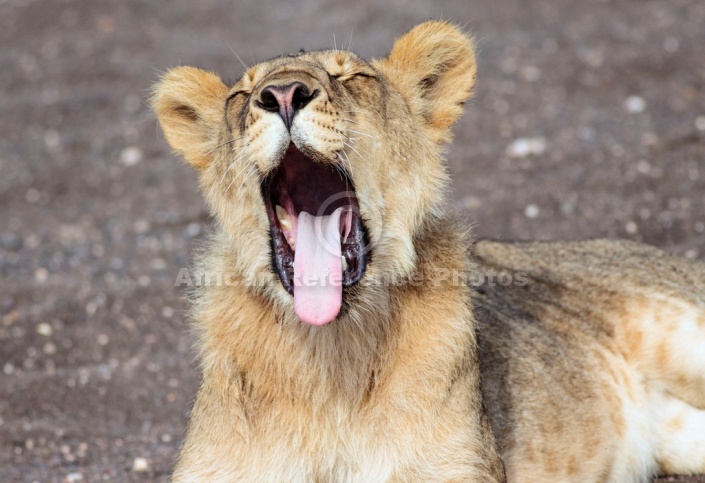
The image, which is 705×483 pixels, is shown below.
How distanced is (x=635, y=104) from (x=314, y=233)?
7.94m

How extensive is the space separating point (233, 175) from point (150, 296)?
14.8ft

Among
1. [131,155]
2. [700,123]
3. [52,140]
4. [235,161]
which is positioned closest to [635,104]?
[700,123]

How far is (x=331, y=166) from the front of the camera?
3957mm

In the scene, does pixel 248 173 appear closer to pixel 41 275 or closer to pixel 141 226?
pixel 41 275

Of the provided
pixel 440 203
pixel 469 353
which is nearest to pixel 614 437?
pixel 469 353

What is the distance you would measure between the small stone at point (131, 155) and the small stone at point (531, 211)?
4.73 metres

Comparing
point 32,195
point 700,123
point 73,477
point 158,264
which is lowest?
point 73,477

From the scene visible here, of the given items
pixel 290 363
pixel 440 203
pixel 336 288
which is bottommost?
pixel 290 363

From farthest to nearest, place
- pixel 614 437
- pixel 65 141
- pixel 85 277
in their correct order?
1. pixel 65 141
2. pixel 85 277
3. pixel 614 437

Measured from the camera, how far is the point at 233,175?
4.20 meters

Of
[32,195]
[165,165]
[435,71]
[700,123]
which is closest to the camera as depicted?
[435,71]

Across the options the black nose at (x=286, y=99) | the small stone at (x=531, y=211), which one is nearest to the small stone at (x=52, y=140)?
the small stone at (x=531, y=211)

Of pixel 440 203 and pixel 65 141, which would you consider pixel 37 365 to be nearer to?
pixel 440 203

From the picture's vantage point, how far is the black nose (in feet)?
12.0
